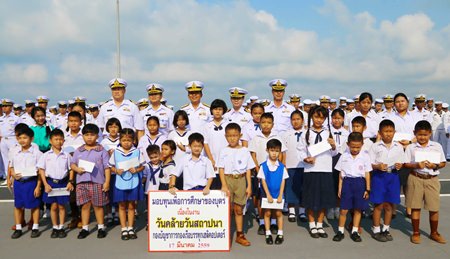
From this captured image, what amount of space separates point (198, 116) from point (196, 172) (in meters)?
1.71

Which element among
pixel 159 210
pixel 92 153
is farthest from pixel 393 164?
pixel 92 153

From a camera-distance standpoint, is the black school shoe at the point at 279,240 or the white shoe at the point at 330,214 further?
the white shoe at the point at 330,214

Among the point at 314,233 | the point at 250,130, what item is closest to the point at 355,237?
the point at 314,233

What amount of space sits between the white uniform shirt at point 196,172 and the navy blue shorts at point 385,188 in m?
2.29

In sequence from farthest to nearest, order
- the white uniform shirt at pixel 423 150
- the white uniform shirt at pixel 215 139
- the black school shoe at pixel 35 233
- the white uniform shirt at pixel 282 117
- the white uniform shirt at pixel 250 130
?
the white uniform shirt at pixel 282 117
the white uniform shirt at pixel 250 130
the white uniform shirt at pixel 215 139
the black school shoe at pixel 35 233
the white uniform shirt at pixel 423 150

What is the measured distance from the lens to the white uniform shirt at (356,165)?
190 inches

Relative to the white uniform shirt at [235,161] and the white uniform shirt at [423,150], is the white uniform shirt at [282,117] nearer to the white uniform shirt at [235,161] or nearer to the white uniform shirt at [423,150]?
the white uniform shirt at [235,161]

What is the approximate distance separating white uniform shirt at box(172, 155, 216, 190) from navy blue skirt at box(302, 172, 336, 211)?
1.44 m

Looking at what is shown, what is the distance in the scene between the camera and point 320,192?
16.5 feet

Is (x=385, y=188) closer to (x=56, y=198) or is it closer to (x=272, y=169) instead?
(x=272, y=169)

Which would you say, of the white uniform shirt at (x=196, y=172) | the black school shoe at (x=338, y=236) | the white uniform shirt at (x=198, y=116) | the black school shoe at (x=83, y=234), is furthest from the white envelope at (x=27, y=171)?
the black school shoe at (x=338, y=236)

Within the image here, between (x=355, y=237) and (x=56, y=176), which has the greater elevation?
(x=56, y=176)

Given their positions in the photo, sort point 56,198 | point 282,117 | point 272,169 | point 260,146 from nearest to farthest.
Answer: point 272,169
point 56,198
point 260,146
point 282,117

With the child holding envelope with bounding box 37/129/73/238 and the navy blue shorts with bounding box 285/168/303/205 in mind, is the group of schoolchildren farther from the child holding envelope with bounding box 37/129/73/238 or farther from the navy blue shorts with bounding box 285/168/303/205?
the navy blue shorts with bounding box 285/168/303/205
